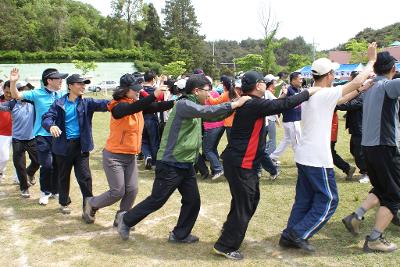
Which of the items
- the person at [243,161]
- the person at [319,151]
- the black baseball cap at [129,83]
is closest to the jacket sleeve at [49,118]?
the black baseball cap at [129,83]

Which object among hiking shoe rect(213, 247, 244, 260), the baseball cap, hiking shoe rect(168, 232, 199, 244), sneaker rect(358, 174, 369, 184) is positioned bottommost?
sneaker rect(358, 174, 369, 184)

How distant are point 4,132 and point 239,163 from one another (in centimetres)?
512

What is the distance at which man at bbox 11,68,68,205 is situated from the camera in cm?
646

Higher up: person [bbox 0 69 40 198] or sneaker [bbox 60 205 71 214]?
person [bbox 0 69 40 198]

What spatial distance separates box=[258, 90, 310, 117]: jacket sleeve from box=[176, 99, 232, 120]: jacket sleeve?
0.35 meters

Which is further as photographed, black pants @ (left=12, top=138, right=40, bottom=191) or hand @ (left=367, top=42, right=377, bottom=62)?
black pants @ (left=12, top=138, right=40, bottom=191)

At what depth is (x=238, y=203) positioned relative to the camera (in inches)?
171

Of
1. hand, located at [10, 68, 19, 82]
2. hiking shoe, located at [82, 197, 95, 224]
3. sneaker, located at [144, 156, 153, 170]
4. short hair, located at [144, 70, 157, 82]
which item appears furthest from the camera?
sneaker, located at [144, 156, 153, 170]

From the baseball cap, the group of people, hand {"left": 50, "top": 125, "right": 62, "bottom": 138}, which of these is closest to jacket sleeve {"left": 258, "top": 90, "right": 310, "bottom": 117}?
the group of people

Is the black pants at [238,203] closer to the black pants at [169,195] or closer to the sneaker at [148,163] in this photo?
the black pants at [169,195]

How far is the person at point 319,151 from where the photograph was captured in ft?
13.9

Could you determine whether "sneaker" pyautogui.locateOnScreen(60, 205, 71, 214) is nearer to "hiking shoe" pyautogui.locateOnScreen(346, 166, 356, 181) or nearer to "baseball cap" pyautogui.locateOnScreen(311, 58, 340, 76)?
"baseball cap" pyautogui.locateOnScreen(311, 58, 340, 76)

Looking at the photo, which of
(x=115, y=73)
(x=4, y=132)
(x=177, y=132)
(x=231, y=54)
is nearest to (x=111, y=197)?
(x=177, y=132)

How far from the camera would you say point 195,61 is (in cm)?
7444
